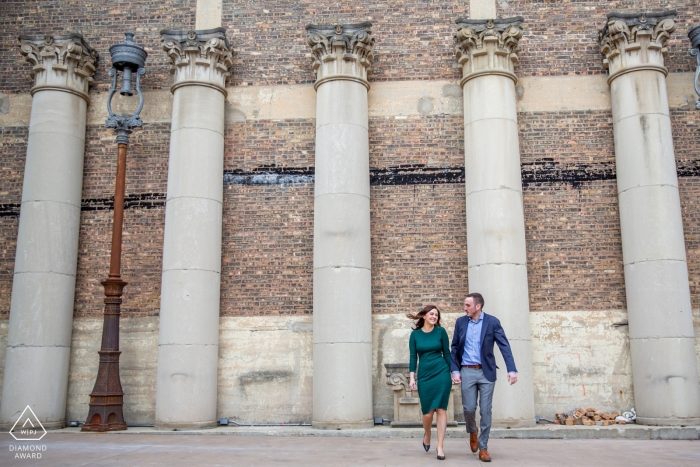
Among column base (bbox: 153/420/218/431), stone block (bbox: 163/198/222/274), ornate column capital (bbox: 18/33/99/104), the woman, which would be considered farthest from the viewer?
ornate column capital (bbox: 18/33/99/104)

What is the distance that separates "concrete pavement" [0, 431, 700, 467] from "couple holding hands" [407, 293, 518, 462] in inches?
22.1

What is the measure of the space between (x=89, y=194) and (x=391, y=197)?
5.90 m

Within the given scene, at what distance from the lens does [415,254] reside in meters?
12.7

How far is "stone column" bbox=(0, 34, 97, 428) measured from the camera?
12.1m

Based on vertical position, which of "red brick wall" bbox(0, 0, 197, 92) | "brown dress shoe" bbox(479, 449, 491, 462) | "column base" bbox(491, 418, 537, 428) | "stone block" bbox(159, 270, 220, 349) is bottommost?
"brown dress shoe" bbox(479, 449, 491, 462)

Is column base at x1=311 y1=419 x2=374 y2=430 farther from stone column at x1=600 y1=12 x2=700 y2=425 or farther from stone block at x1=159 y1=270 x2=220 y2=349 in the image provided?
stone column at x1=600 y1=12 x2=700 y2=425

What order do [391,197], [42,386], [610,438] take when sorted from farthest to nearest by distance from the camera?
[391,197] → [42,386] → [610,438]

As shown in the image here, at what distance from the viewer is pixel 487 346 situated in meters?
8.00

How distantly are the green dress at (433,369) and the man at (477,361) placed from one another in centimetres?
11

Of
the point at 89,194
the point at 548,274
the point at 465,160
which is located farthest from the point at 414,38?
the point at 89,194

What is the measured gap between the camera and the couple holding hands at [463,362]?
795cm

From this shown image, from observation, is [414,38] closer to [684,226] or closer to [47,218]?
[684,226]

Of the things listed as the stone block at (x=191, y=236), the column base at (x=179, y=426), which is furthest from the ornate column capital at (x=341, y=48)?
the column base at (x=179, y=426)

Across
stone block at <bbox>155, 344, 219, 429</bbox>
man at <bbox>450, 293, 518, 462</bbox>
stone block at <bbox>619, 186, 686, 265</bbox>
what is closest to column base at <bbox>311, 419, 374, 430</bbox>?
stone block at <bbox>155, 344, 219, 429</bbox>
